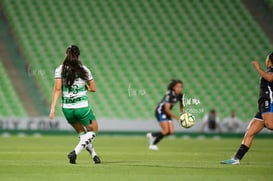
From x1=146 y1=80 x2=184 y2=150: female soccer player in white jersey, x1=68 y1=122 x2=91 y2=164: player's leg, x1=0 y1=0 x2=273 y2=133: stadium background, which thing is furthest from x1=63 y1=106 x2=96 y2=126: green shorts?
x1=0 y1=0 x2=273 y2=133: stadium background

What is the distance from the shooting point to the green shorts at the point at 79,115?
1173cm

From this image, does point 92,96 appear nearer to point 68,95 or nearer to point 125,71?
point 125,71

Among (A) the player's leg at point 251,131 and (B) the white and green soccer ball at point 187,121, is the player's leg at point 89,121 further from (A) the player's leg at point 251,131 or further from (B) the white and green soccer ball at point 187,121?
(B) the white and green soccer ball at point 187,121

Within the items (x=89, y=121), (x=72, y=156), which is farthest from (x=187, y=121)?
(x=72, y=156)

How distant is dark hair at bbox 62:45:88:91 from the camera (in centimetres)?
1157

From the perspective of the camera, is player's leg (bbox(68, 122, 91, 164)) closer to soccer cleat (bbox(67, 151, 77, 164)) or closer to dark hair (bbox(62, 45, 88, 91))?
soccer cleat (bbox(67, 151, 77, 164))

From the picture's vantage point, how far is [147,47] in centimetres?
3189

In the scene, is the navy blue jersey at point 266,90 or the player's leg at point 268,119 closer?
the player's leg at point 268,119

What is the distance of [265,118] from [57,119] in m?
17.2

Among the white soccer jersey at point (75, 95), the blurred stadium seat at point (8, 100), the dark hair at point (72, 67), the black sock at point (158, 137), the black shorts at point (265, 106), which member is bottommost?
the black sock at point (158, 137)

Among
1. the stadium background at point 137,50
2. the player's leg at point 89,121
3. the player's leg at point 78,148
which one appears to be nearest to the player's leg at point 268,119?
the player's leg at point 89,121

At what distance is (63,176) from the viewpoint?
30.7ft

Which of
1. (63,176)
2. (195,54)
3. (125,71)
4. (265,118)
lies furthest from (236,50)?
(63,176)

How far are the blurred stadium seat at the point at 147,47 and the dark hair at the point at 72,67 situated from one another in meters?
18.4
